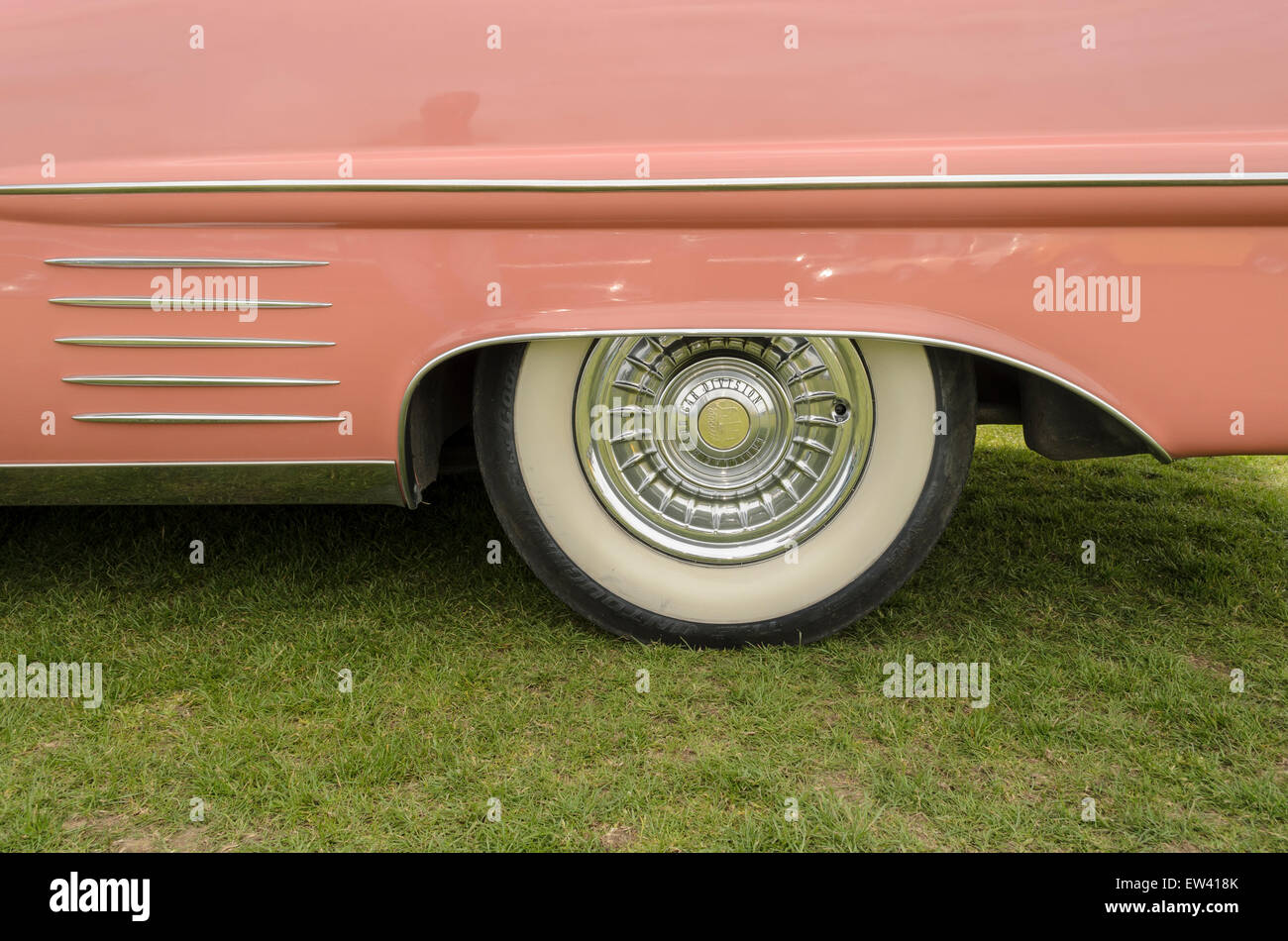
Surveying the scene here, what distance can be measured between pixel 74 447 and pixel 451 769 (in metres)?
1.04

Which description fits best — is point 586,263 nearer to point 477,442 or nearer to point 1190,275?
point 477,442

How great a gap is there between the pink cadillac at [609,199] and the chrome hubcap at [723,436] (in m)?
→ 0.17

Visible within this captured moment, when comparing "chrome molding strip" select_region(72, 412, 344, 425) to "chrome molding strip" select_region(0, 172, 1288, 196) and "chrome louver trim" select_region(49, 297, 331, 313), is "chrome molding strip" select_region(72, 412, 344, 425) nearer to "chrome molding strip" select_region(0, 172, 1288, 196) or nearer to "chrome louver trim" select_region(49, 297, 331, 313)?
"chrome louver trim" select_region(49, 297, 331, 313)

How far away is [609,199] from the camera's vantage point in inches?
76.0

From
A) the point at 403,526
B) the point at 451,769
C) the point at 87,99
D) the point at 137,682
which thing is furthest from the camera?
the point at 403,526

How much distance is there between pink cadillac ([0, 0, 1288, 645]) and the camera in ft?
6.18

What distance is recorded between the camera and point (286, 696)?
206 centimetres

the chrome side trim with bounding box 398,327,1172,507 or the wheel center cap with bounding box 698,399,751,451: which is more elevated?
the chrome side trim with bounding box 398,327,1172,507

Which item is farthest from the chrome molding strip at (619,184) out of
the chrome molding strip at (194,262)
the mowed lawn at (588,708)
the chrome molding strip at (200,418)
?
the mowed lawn at (588,708)

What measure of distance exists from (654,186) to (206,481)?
111 centimetres

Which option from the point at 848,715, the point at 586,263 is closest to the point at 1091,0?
the point at 586,263

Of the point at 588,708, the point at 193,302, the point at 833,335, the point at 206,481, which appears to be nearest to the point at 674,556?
the point at 588,708

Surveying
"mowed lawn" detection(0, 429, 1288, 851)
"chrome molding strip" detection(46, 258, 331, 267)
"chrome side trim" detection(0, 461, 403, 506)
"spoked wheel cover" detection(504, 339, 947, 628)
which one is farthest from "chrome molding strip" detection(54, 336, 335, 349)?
"mowed lawn" detection(0, 429, 1288, 851)

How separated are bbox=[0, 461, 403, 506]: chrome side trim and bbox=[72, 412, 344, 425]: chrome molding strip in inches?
3.5
